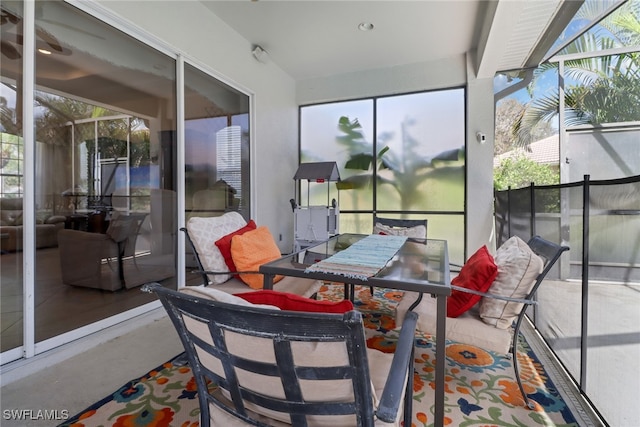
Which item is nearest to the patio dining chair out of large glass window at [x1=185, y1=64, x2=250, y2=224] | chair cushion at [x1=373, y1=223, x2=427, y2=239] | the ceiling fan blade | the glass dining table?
the glass dining table

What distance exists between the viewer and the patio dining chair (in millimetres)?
630

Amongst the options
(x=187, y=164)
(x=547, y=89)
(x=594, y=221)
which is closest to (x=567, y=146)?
(x=547, y=89)

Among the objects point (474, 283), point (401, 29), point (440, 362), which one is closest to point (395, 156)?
point (401, 29)

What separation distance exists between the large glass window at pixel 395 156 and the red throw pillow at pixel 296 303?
468 centimetres

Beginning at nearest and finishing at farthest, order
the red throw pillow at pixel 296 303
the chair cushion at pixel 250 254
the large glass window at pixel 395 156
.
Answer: the red throw pillow at pixel 296 303 < the chair cushion at pixel 250 254 < the large glass window at pixel 395 156

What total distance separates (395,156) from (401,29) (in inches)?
78.4

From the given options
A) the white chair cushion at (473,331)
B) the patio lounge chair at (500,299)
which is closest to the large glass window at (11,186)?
the white chair cushion at (473,331)

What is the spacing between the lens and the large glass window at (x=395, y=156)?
5.03 m

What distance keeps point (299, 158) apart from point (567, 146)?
4.45 metres

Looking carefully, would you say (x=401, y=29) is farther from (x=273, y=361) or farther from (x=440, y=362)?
(x=273, y=361)

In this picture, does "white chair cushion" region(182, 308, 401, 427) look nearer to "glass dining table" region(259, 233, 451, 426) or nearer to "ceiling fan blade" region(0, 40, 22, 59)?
"glass dining table" region(259, 233, 451, 426)

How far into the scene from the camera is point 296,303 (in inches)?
34.2

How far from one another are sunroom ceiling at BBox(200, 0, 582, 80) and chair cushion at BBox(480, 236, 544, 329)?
268cm

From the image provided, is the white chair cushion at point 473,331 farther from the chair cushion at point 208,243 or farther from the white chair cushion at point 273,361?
the chair cushion at point 208,243
